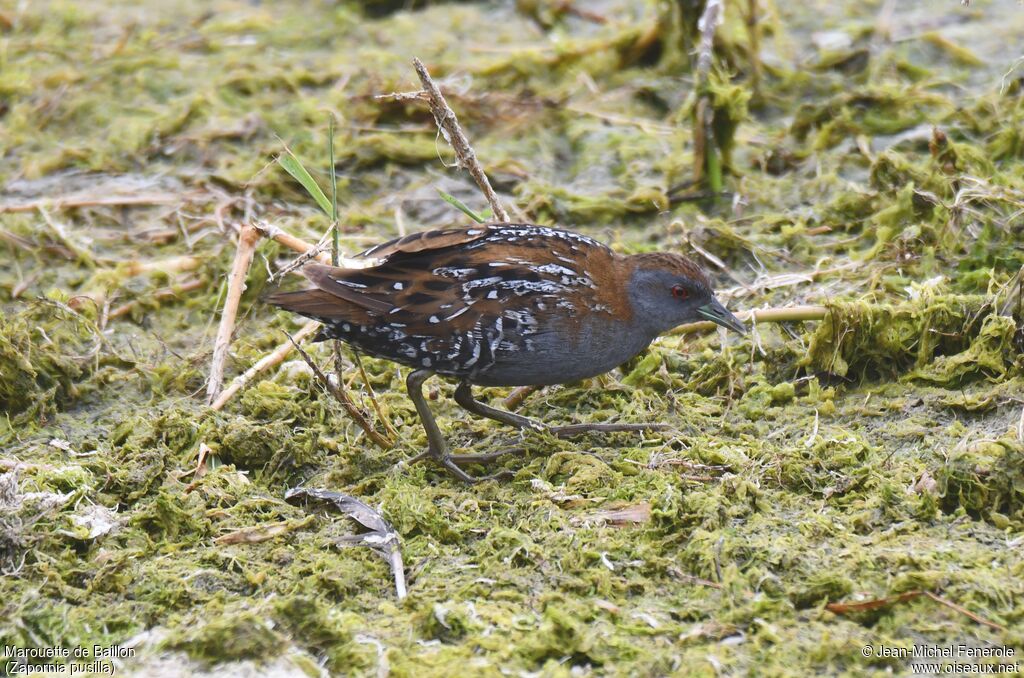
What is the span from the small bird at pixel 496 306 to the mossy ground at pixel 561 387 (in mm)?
407

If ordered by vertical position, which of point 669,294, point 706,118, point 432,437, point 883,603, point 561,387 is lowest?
point 561,387

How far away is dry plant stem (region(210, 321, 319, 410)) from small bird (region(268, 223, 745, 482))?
2.50ft

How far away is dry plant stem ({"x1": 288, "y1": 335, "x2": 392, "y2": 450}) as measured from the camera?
577cm

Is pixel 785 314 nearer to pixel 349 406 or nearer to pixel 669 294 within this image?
pixel 669 294

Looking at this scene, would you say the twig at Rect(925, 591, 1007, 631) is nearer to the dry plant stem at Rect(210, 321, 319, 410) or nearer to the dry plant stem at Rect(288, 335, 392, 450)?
the dry plant stem at Rect(288, 335, 392, 450)

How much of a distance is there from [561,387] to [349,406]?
1.30 metres

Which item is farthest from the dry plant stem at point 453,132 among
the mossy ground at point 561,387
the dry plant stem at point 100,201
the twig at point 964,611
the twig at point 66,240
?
the twig at point 964,611

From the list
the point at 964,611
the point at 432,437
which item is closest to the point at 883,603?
the point at 964,611

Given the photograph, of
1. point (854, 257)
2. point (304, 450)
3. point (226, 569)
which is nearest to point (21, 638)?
point (226, 569)

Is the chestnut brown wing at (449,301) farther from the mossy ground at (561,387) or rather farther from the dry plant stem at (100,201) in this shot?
the dry plant stem at (100,201)

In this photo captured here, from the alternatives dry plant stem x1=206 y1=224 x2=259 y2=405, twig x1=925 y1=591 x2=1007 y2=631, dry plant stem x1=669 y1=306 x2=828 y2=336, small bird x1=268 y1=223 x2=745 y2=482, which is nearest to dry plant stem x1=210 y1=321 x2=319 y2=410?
dry plant stem x1=206 y1=224 x2=259 y2=405

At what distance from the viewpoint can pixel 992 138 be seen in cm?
859

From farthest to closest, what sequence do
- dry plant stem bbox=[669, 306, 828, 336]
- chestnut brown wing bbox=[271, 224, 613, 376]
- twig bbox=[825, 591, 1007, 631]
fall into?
dry plant stem bbox=[669, 306, 828, 336] < chestnut brown wing bbox=[271, 224, 613, 376] < twig bbox=[825, 591, 1007, 631]

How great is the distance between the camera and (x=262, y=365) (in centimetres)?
665
